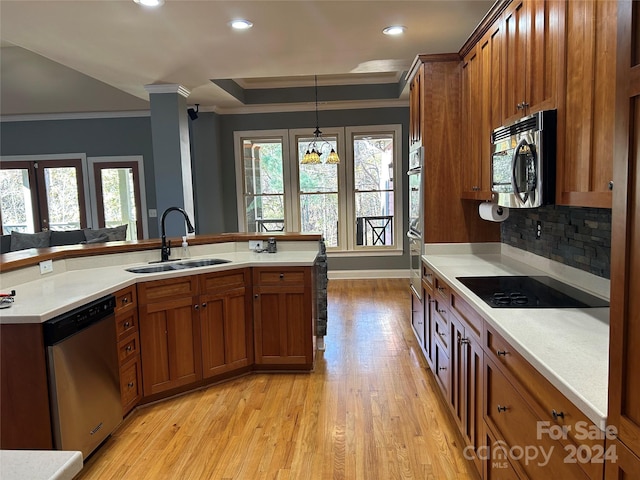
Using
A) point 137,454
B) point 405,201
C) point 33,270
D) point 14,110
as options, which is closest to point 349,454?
point 137,454

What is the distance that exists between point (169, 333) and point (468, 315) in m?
1.99

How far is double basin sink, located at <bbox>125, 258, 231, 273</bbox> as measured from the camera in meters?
3.22

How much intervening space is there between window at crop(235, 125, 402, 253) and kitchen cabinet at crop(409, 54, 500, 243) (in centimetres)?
341

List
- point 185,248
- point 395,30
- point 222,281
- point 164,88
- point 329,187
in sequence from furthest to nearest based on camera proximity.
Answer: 1. point 329,187
2. point 164,88
3. point 185,248
4. point 395,30
5. point 222,281

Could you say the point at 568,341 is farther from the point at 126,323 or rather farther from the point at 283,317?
the point at 126,323

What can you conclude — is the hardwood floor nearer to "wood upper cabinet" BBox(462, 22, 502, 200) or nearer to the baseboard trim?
"wood upper cabinet" BBox(462, 22, 502, 200)

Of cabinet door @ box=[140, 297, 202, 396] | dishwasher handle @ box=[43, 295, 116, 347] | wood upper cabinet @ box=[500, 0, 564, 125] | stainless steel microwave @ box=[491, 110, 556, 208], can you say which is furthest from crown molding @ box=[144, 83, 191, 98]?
stainless steel microwave @ box=[491, 110, 556, 208]

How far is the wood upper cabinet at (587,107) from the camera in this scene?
1.48m

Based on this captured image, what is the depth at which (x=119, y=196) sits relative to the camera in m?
7.18

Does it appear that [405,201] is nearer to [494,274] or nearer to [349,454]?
[494,274]

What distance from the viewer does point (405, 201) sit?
6.91 metres

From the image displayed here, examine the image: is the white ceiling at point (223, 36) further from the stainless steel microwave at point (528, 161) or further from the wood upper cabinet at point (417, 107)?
the stainless steel microwave at point (528, 161)

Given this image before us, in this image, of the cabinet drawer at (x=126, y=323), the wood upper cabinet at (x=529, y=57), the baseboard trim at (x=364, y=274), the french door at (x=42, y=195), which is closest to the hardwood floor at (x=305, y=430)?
the cabinet drawer at (x=126, y=323)

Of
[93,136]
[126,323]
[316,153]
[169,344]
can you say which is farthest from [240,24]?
[93,136]
